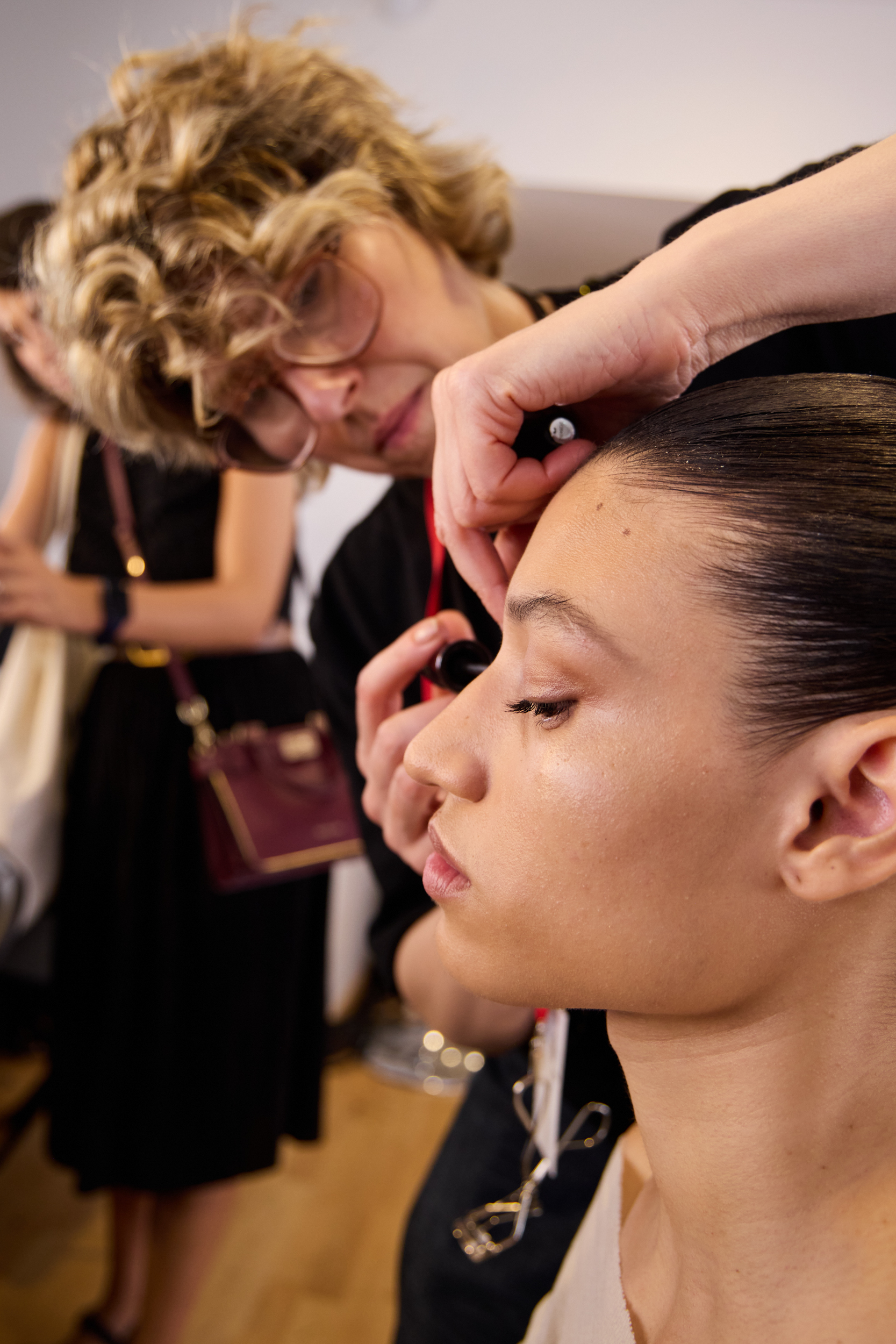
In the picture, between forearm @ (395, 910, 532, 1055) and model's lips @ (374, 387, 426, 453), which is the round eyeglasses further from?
forearm @ (395, 910, 532, 1055)

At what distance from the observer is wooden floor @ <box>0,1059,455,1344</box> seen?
6.11ft

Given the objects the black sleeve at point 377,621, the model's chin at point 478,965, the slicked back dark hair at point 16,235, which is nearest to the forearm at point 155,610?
the black sleeve at point 377,621

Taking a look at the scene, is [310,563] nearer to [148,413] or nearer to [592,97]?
[592,97]

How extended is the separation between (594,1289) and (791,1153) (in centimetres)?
24

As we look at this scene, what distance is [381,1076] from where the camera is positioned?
2.71 meters

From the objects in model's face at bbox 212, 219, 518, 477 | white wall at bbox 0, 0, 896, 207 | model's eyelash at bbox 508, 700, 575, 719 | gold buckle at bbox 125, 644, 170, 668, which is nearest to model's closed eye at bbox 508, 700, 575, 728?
model's eyelash at bbox 508, 700, 575, 719

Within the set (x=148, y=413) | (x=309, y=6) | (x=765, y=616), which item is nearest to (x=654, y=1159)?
(x=765, y=616)

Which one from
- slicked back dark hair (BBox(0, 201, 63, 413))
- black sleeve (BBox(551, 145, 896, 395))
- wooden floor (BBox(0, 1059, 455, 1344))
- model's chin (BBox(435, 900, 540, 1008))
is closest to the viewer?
model's chin (BBox(435, 900, 540, 1008))

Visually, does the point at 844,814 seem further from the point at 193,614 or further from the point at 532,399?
the point at 193,614

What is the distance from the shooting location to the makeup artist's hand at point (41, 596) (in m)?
1.48

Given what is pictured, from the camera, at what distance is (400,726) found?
86 centimetres

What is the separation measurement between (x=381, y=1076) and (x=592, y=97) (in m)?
2.50

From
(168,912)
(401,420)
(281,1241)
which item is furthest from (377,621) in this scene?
(281,1241)

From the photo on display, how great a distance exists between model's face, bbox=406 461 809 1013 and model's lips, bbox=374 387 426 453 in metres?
0.42
